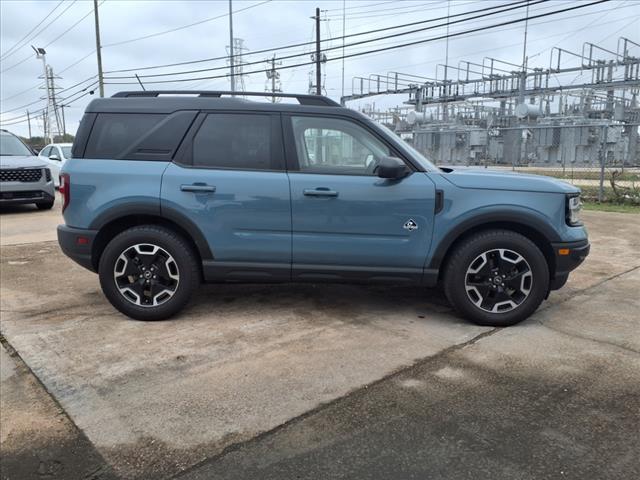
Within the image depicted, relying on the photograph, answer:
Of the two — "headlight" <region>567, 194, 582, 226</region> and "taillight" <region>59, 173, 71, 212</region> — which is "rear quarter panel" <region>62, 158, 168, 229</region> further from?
"headlight" <region>567, 194, 582, 226</region>

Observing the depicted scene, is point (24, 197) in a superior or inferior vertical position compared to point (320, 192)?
inferior

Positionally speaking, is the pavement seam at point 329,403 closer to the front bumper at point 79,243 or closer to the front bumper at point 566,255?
the front bumper at point 566,255

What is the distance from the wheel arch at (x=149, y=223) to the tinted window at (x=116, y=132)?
554mm

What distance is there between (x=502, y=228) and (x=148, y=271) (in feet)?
9.84

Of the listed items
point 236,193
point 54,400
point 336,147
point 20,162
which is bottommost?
point 54,400

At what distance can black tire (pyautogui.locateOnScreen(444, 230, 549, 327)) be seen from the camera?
165 inches

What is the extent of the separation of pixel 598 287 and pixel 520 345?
2228mm

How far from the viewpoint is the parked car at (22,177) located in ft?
36.1

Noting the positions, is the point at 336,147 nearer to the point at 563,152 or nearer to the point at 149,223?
the point at 149,223

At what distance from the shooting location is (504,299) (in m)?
4.28

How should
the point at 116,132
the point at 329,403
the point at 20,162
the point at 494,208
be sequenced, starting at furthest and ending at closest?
the point at 20,162
the point at 116,132
the point at 494,208
the point at 329,403

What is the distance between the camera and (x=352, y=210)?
13.7 feet

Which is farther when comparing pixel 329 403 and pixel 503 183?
pixel 503 183

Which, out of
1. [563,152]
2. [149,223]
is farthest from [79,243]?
[563,152]
